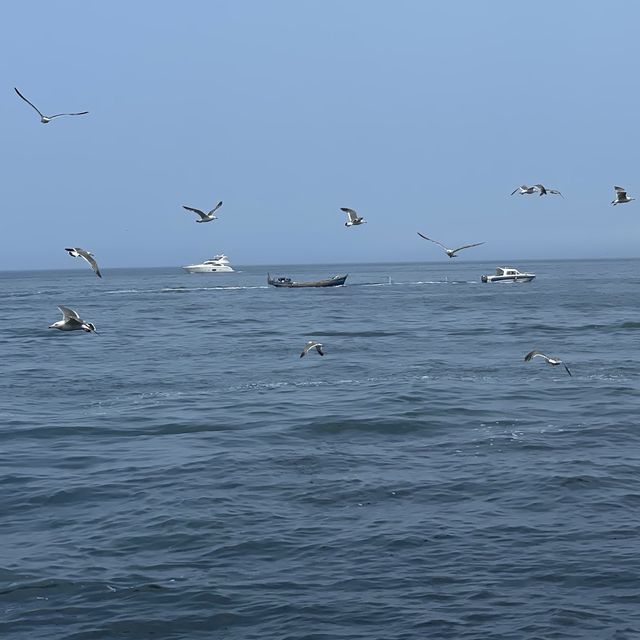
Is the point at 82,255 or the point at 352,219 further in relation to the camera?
the point at 352,219

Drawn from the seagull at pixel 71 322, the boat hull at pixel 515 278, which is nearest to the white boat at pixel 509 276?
the boat hull at pixel 515 278

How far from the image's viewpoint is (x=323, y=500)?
20719mm

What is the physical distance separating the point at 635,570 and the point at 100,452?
1513 cm

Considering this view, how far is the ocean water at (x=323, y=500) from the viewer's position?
1478cm

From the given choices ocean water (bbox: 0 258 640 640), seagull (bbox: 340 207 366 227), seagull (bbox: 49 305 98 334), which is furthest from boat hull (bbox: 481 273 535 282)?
seagull (bbox: 49 305 98 334)

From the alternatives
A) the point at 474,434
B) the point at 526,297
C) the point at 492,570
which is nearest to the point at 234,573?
the point at 492,570

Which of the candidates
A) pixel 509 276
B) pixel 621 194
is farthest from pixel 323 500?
pixel 509 276

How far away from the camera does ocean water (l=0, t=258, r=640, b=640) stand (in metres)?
14.8

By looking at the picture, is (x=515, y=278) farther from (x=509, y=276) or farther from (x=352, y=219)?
(x=352, y=219)

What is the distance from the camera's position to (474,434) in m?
27.7

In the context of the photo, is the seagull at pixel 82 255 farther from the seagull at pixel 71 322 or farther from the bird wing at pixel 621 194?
the bird wing at pixel 621 194

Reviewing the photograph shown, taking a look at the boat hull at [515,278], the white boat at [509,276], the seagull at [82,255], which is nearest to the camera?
the seagull at [82,255]

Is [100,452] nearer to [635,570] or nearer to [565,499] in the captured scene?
[565,499]

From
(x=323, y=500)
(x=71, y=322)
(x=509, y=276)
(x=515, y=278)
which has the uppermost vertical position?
(x=71, y=322)
